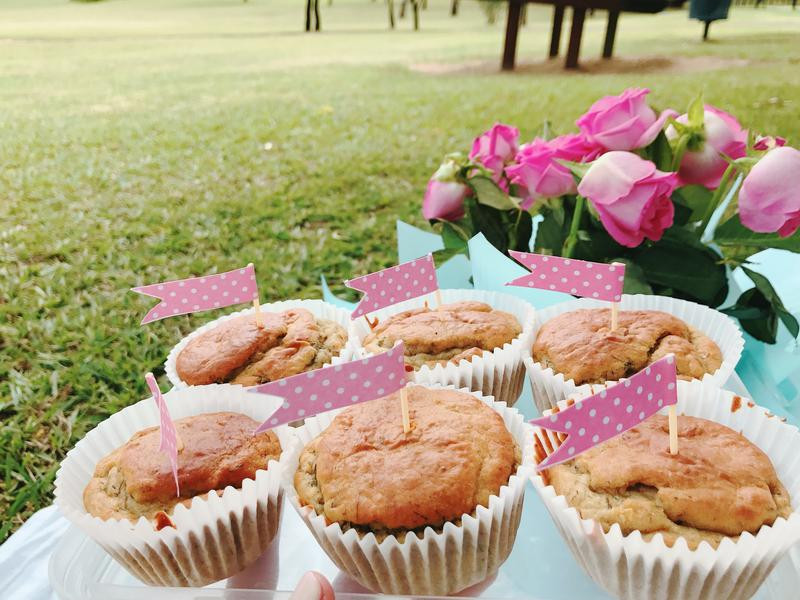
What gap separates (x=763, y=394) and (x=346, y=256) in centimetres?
260

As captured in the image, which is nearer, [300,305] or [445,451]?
[445,451]

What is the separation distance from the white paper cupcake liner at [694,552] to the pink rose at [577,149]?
0.77 metres

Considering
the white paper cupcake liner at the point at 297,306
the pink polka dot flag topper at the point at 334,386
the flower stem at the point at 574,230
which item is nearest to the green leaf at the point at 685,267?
the flower stem at the point at 574,230

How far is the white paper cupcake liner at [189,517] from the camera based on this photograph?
4.23 ft

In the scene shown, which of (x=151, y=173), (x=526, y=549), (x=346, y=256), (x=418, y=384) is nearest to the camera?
(x=526, y=549)

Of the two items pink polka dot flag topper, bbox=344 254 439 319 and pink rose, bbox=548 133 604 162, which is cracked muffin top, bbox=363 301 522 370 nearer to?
pink polka dot flag topper, bbox=344 254 439 319

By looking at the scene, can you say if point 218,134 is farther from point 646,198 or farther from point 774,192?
point 774,192

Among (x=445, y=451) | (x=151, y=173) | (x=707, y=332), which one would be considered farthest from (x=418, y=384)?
(x=151, y=173)

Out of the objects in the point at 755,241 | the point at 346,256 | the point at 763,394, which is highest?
the point at 755,241

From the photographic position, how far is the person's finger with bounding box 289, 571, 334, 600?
1.04 m

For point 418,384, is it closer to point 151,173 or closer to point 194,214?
point 194,214

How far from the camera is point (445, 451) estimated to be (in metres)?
1.33

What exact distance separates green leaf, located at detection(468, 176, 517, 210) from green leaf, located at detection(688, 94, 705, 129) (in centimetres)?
54

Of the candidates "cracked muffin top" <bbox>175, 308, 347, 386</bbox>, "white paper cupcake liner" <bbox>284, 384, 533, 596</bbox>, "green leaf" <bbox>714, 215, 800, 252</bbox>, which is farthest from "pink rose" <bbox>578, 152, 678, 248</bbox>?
"cracked muffin top" <bbox>175, 308, 347, 386</bbox>
